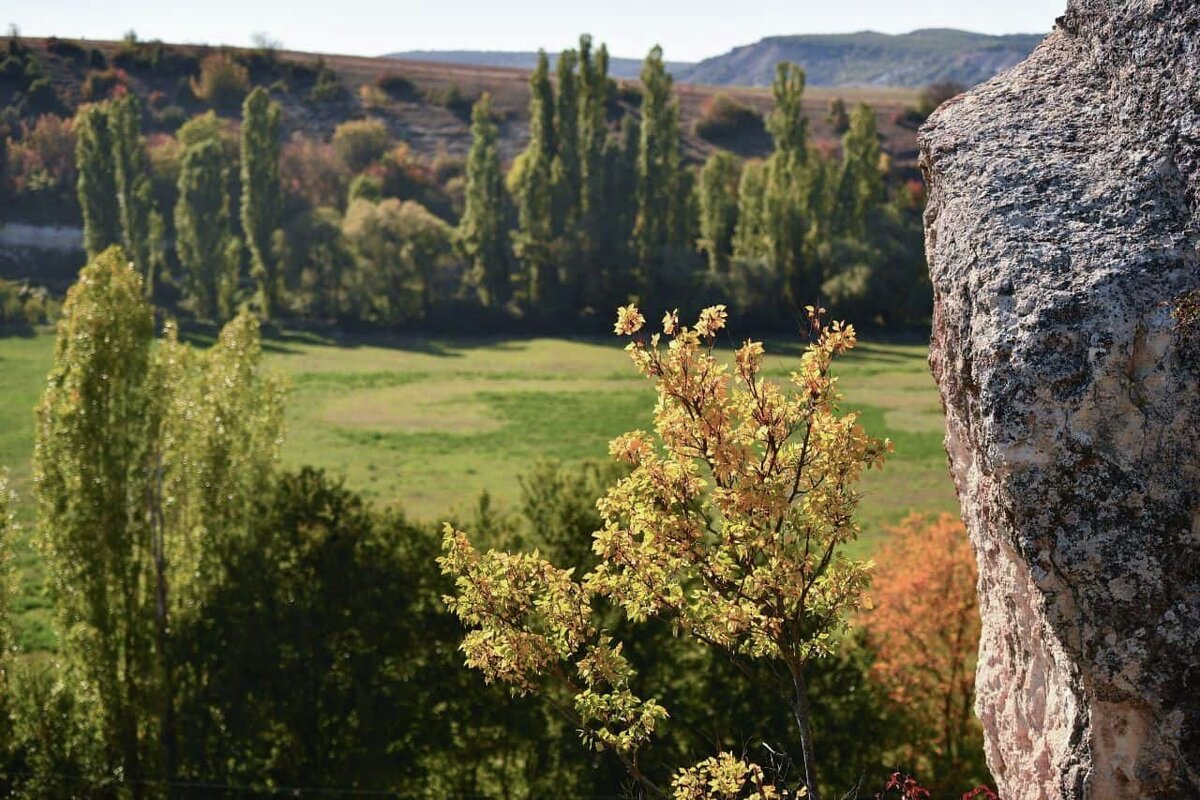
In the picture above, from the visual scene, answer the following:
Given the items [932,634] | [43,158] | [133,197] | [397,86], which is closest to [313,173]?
[133,197]

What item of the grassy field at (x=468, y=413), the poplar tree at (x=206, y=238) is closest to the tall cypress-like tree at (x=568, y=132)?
the grassy field at (x=468, y=413)

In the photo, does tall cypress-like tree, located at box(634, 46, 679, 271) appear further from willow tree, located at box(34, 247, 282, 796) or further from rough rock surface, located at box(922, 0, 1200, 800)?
rough rock surface, located at box(922, 0, 1200, 800)

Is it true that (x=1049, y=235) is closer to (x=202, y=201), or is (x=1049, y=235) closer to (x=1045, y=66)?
(x=1045, y=66)

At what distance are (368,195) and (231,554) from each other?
69.0 meters

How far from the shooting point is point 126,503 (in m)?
21.8

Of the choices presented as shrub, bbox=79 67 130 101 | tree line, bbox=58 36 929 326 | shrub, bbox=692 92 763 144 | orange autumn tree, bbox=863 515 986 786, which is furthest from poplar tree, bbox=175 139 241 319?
orange autumn tree, bbox=863 515 986 786

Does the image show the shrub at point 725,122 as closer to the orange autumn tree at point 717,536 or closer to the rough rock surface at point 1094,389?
the orange autumn tree at point 717,536

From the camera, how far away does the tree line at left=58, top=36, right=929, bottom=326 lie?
76.0 metres

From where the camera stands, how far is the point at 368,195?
293ft

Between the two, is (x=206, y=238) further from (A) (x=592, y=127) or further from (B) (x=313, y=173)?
(A) (x=592, y=127)

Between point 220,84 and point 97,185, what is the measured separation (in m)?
35.3

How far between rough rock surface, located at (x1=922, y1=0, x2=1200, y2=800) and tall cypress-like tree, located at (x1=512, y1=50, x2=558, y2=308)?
72571mm

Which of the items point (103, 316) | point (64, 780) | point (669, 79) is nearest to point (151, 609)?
point (64, 780)

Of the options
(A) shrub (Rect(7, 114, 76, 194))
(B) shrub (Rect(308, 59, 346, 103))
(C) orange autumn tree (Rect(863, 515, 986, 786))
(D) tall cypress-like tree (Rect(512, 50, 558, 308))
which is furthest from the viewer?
(B) shrub (Rect(308, 59, 346, 103))
